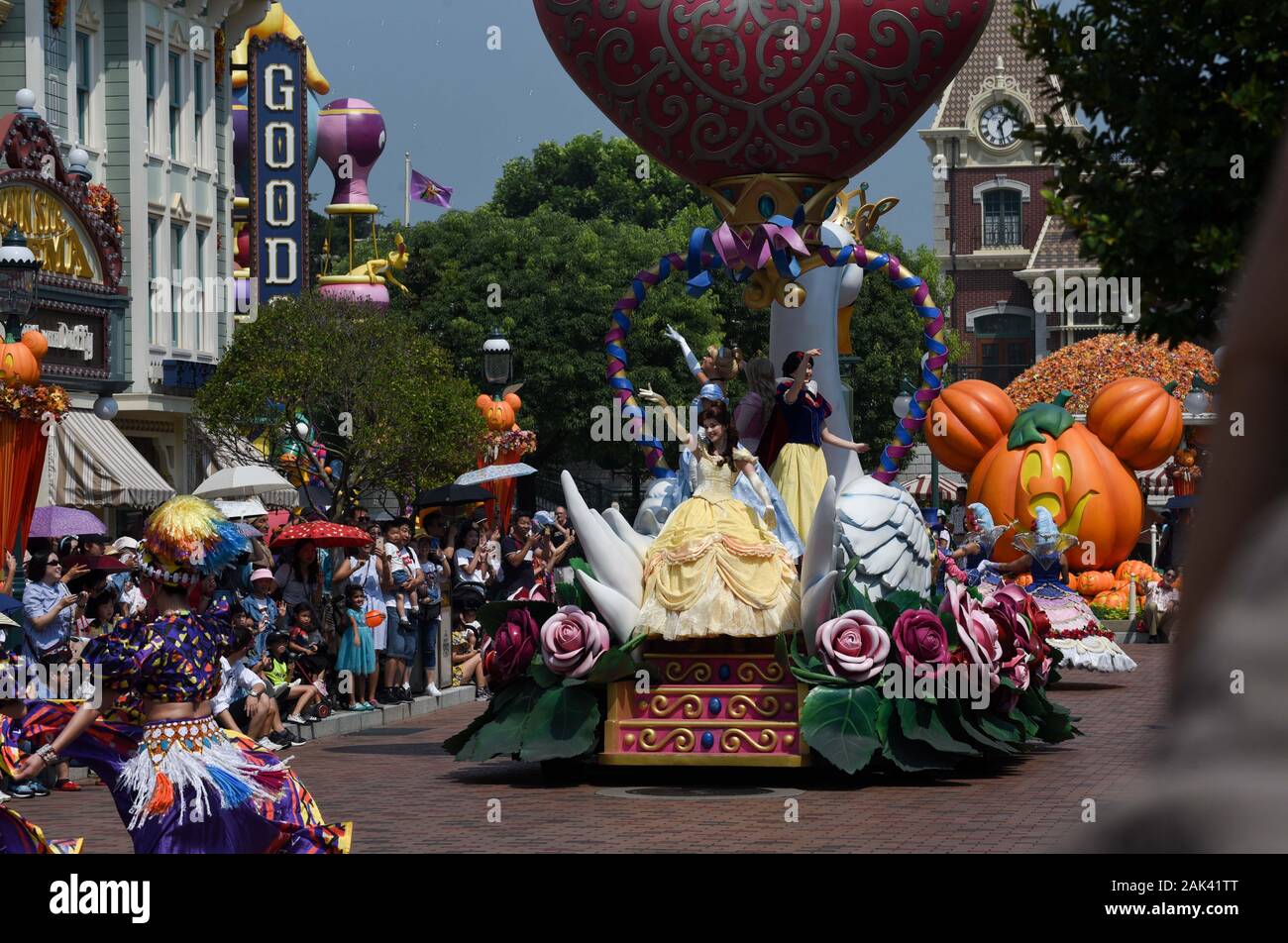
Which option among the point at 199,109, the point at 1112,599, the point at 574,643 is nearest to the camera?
the point at 574,643

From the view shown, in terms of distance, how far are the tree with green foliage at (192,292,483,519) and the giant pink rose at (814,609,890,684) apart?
46.7ft

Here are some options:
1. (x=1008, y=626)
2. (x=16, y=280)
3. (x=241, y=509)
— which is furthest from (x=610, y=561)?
(x=241, y=509)

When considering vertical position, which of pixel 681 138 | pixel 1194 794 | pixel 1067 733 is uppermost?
pixel 681 138

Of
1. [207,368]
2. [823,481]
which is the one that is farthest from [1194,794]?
[207,368]

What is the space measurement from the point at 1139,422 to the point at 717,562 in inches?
597

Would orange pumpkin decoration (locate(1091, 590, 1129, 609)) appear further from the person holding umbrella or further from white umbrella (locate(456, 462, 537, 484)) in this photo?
the person holding umbrella

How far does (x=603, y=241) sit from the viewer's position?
5356cm

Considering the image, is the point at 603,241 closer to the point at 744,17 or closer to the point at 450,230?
the point at 450,230

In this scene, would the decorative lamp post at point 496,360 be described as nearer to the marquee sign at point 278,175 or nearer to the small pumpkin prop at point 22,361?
the small pumpkin prop at point 22,361

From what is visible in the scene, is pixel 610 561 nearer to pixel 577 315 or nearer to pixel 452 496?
pixel 452 496

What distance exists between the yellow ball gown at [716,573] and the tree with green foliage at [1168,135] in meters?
3.99

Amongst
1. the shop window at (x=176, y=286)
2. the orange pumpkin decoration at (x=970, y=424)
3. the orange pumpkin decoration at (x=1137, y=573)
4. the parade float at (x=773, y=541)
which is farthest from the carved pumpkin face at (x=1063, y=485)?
the shop window at (x=176, y=286)

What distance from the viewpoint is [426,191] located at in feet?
184

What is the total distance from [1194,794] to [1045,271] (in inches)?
2617
